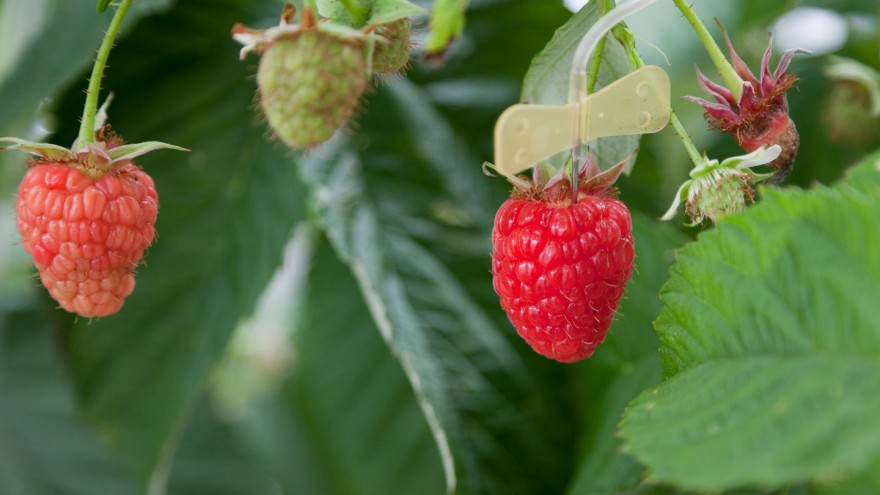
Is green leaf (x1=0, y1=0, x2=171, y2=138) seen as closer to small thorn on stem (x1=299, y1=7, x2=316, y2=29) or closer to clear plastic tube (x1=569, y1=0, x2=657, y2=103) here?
small thorn on stem (x1=299, y1=7, x2=316, y2=29)

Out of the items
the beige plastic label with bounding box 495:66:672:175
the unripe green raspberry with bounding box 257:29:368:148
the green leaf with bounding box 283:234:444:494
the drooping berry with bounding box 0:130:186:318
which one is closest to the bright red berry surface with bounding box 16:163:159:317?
the drooping berry with bounding box 0:130:186:318

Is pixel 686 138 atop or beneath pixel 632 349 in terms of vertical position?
atop

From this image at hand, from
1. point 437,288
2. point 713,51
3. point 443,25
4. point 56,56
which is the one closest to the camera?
point 443,25

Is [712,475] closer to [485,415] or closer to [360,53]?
[360,53]

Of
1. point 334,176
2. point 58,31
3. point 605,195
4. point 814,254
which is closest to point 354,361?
point 334,176

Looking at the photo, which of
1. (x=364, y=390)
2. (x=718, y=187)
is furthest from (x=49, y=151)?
(x=364, y=390)

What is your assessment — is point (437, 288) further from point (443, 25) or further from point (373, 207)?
point (443, 25)
